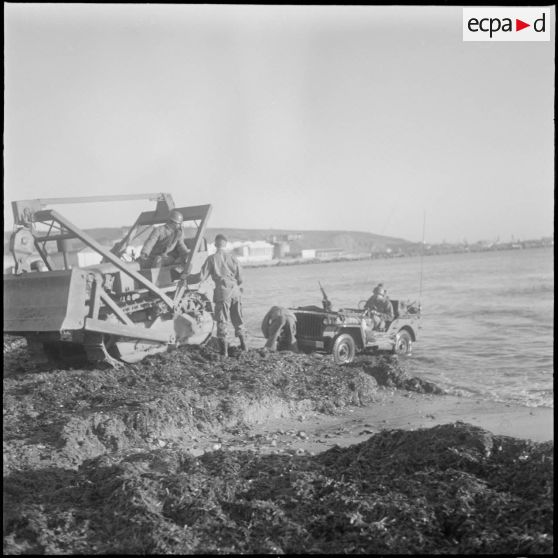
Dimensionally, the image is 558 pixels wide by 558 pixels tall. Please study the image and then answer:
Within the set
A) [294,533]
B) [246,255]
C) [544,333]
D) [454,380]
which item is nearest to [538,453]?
[294,533]

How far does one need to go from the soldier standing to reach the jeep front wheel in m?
2.21

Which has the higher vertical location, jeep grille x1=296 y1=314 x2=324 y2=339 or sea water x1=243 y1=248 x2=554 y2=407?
jeep grille x1=296 y1=314 x2=324 y2=339

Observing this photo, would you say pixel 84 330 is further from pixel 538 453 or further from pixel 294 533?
pixel 538 453

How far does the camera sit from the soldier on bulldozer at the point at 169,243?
31.3ft

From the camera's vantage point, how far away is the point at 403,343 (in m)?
13.6

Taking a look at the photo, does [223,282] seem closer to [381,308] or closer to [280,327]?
[280,327]

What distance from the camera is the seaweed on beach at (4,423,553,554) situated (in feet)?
12.6

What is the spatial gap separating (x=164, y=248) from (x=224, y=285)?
3.65 ft

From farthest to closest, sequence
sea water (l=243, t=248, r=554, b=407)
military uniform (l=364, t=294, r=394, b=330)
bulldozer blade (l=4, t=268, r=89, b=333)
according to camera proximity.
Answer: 1. military uniform (l=364, t=294, r=394, b=330)
2. sea water (l=243, t=248, r=554, b=407)
3. bulldozer blade (l=4, t=268, r=89, b=333)

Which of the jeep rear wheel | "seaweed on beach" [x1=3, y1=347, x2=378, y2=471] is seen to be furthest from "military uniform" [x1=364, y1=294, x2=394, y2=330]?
"seaweed on beach" [x1=3, y1=347, x2=378, y2=471]

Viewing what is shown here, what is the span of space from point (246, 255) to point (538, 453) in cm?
1833

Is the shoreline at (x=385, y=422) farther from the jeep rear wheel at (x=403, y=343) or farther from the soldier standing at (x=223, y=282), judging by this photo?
the jeep rear wheel at (x=403, y=343)

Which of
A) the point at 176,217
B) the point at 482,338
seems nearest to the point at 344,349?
the point at 176,217

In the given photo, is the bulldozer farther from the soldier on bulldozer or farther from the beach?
the beach
